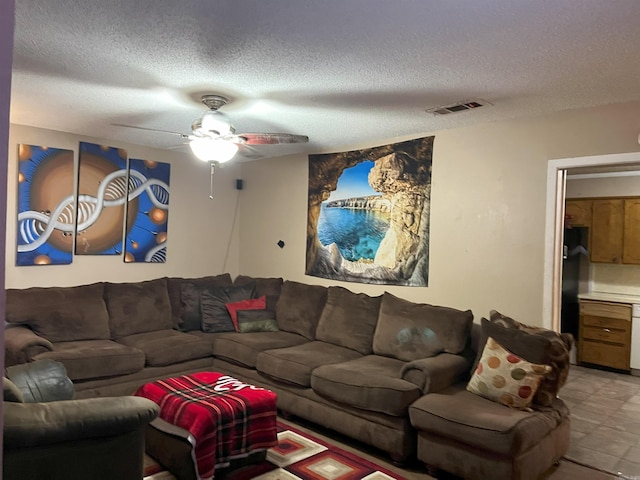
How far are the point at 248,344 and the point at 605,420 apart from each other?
10.0 ft

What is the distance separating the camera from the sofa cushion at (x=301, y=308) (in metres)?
4.57

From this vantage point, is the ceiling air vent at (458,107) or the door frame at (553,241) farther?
the door frame at (553,241)

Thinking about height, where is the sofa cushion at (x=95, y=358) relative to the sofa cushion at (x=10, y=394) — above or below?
below

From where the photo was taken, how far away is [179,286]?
4949mm

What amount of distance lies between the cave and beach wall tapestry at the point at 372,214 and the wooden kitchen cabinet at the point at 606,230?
9.83 ft

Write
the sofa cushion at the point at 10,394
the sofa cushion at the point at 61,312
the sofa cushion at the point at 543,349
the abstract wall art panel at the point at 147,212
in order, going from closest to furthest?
1. the sofa cushion at the point at 10,394
2. the sofa cushion at the point at 543,349
3. the sofa cushion at the point at 61,312
4. the abstract wall art panel at the point at 147,212

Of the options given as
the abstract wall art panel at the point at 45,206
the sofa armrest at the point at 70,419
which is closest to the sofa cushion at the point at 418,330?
the sofa armrest at the point at 70,419

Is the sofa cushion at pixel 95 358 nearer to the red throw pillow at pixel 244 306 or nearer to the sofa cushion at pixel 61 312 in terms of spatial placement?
the sofa cushion at pixel 61 312

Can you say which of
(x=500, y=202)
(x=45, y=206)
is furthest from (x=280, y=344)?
(x=45, y=206)

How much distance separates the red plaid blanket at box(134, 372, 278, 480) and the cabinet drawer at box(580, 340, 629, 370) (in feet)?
14.2

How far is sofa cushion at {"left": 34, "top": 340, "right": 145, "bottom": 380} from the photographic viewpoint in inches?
138

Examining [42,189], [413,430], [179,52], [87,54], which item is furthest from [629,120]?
[42,189]

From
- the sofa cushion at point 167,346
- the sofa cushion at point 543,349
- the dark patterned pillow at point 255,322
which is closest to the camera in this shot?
the sofa cushion at point 543,349

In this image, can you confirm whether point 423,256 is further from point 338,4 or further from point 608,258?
point 608,258
